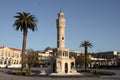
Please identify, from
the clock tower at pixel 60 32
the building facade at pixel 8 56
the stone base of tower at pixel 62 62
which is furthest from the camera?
the building facade at pixel 8 56

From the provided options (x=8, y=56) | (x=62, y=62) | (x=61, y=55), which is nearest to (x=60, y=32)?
(x=61, y=55)

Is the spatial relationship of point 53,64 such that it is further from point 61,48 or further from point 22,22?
point 22,22

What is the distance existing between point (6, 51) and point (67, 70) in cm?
10865

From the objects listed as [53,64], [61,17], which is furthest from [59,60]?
[61,17]

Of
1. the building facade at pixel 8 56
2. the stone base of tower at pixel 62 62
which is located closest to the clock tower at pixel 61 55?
the stone base of tower at pixel 62 62

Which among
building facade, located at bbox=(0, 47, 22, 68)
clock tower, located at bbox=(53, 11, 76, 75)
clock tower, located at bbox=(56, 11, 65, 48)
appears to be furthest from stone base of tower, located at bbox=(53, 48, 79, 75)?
building facade, located at bbox=(0, 47, 22, 68)

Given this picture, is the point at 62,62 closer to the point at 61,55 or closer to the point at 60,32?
the point at 61,55

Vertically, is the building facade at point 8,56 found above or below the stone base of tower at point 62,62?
above

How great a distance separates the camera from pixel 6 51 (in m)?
156

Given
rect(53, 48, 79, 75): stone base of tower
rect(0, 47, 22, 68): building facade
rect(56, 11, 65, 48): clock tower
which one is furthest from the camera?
Result: rect(0, 47, 22, 68): building facade

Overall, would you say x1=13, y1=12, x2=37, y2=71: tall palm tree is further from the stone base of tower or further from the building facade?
the building facade

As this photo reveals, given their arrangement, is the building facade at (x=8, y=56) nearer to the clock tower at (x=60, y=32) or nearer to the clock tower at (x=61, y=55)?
the clock tower at (x=60, y=32)

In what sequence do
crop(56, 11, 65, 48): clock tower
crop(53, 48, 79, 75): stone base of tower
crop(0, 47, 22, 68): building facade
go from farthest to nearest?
1. crop(0, 47, 22, 68): building facade
2. crop(56, 11, 65, 48): clock tower
3. crop(53, 48, 79, 75): stone base of tower

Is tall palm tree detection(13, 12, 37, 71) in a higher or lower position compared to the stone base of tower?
higher
